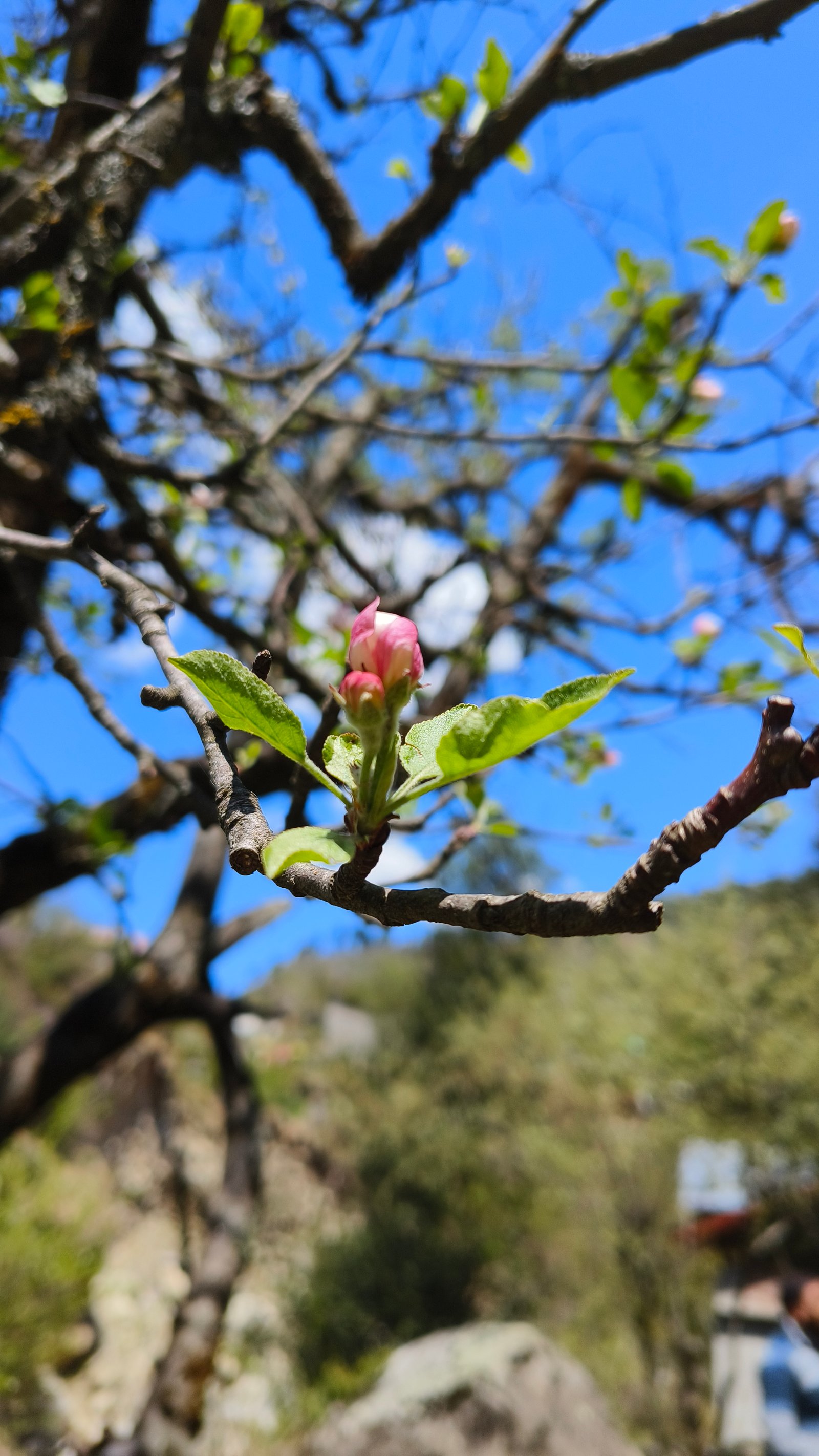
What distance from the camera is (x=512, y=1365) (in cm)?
392

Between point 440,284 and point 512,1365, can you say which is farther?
point 512,1365

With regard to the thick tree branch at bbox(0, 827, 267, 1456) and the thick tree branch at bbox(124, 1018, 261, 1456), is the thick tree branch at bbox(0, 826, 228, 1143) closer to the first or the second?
the thick tree branch at bbox(0, 827, 267, 1456)

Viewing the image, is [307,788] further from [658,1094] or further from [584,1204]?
[658,1094]

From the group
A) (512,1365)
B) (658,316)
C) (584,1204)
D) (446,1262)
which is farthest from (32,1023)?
(658,316)

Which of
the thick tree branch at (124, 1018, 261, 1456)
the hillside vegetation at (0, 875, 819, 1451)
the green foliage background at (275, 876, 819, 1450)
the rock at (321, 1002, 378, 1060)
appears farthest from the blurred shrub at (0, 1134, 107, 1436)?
the rock at (321, 1002, 378, 1060)

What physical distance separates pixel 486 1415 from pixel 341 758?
4.48 m

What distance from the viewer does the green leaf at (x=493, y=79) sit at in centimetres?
131

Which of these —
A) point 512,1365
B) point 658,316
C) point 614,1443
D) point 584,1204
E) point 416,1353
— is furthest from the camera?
point 584,1204

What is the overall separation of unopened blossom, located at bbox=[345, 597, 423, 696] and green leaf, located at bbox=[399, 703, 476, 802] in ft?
0.18

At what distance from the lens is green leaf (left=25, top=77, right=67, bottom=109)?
57.4 inches

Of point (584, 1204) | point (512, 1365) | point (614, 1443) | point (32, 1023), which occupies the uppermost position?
point (32, 1023)

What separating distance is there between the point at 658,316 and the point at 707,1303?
→ 6764 millimetres

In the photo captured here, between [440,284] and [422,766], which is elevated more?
[440,284]

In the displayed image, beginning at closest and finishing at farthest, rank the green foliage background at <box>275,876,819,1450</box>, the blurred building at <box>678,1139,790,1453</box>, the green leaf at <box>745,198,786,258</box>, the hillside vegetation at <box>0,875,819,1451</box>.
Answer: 1. the green leaf at <box>745,198,786,258</box>
2. the hillside vegetation at <box>0,875,819,1451</box>
3. the blurred building at <box>678,1139,790,1453</box>
4. the green foliage background at <box>275,876,819,1450</box>
